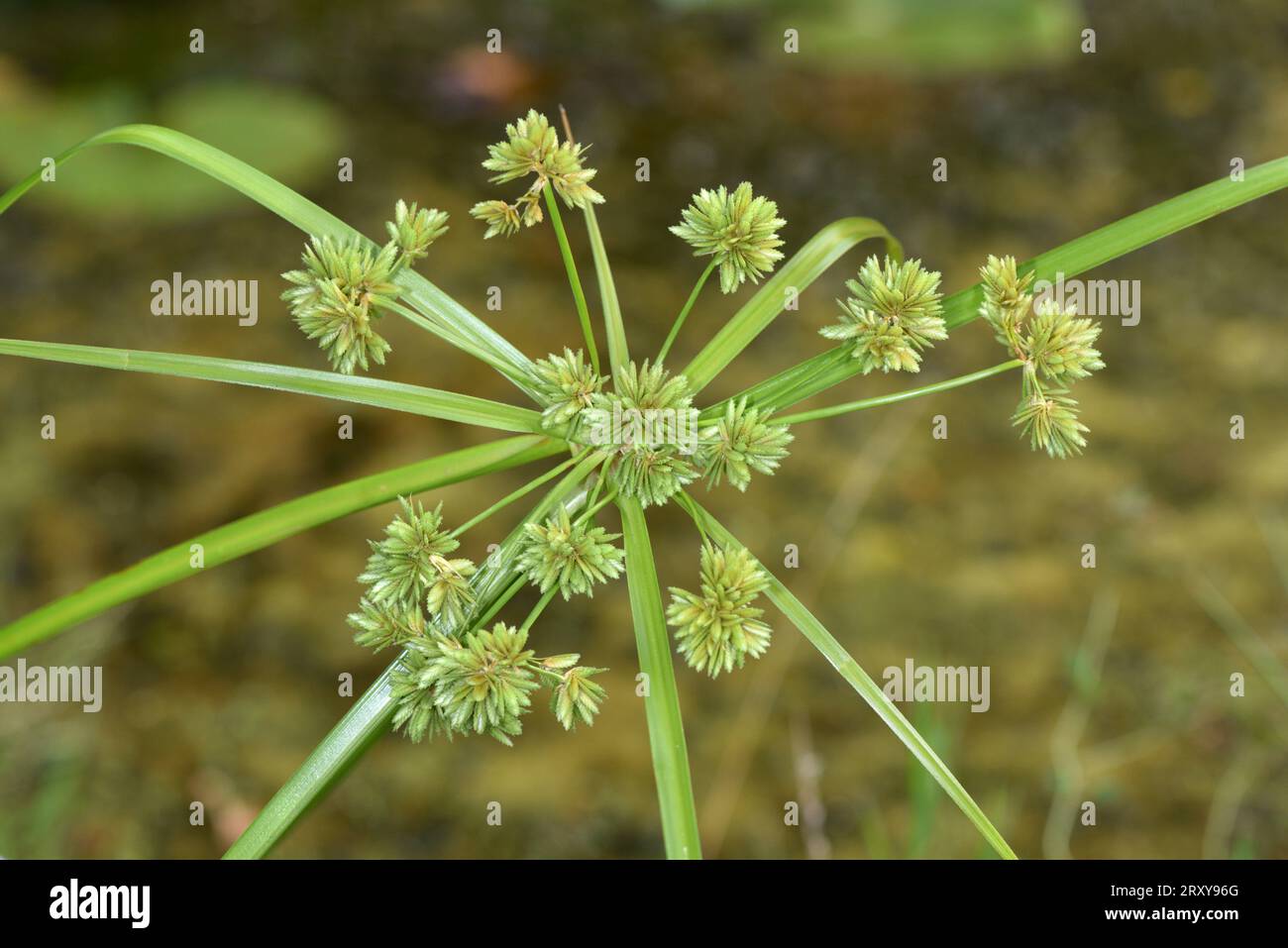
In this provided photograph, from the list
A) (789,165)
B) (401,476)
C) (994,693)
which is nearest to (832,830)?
(994,693)

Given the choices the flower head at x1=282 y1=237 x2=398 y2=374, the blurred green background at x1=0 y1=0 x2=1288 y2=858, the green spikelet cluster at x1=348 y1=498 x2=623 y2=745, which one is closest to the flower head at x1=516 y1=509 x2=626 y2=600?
the green spikelet cluster at x1=348 y1=498 x2=623 y2=745

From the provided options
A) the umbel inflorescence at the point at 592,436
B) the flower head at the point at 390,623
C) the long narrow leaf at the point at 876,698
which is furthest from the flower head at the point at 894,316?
the flower head at the point at 390,623

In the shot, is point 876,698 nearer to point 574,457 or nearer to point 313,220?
point 574,457

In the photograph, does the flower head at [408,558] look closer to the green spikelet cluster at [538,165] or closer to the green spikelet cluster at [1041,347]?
the green spikelet cluster at [538,165]

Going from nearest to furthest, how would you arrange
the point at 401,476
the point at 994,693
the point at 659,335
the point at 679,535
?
the point at 401,476 < the point at 994,693 < the point at 679,535 < the point at 659,335

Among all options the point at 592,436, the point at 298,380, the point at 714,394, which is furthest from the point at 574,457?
the point at 714,394
